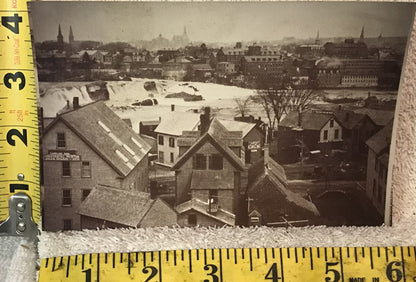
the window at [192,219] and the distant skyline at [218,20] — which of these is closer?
the distant skyline at [218,20]

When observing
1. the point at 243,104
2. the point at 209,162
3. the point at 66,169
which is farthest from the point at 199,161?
the point at 66,169

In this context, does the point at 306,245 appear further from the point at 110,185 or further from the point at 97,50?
the point at 97,50

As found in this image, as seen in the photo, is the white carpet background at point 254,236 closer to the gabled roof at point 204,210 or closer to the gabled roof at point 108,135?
the gabled roof at point 204,210

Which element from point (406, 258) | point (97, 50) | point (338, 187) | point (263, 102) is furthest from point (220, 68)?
point (406, 258)

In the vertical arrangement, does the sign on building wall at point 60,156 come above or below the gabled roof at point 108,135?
below

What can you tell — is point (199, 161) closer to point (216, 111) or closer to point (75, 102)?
point (216, 111)

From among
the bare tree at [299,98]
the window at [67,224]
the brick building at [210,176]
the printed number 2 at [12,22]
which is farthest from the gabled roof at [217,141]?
the printed number 2 at [12,22]

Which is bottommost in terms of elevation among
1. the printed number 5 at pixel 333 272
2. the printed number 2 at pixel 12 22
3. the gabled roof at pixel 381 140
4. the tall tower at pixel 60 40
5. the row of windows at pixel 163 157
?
the printed number 5 at pixel 333 272

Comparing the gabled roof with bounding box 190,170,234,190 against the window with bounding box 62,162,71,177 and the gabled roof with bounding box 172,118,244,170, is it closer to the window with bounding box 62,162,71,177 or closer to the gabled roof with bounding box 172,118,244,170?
the gabled roof with bounding box 172,118,244,170
